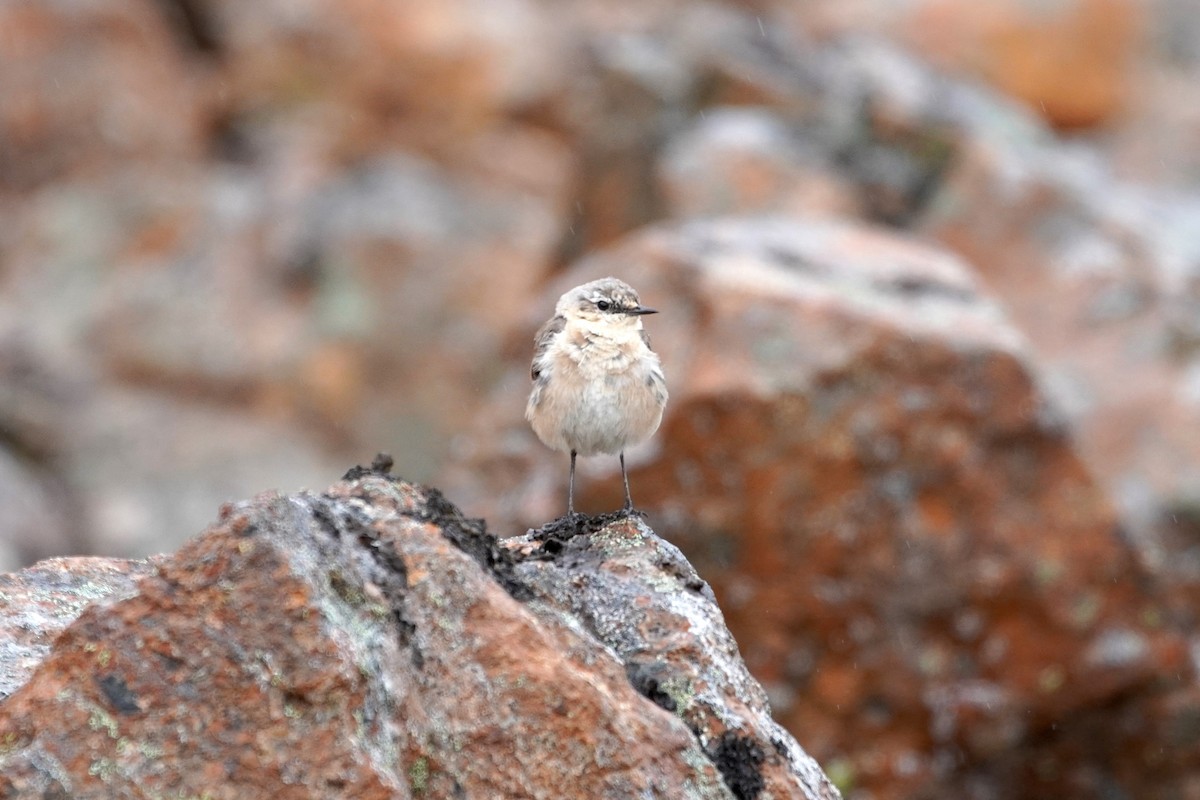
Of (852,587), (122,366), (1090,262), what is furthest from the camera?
(122,366)

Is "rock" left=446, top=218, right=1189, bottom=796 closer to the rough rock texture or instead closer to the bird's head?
the bird's head

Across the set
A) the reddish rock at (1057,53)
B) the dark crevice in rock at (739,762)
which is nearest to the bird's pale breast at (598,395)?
the dark crevice in rock at (739,762)

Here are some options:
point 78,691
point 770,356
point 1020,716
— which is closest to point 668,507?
point 770,356

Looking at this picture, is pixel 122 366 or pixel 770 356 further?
pixel 122 366

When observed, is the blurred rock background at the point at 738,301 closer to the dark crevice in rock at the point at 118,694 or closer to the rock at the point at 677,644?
the rock at the point at 677,644

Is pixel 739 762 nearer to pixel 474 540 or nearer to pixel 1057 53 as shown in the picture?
pixel 474 540

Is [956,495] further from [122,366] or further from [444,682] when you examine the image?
[122,366]

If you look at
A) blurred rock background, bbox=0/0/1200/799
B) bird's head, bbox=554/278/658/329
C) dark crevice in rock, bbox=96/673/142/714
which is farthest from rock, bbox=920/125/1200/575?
dark crevice in rock, bbox=96/673/142/714
